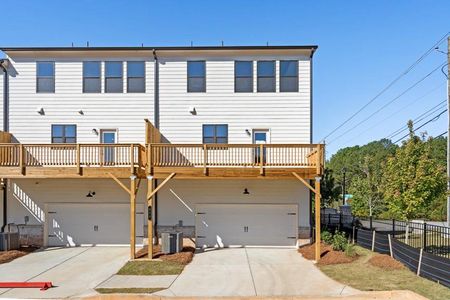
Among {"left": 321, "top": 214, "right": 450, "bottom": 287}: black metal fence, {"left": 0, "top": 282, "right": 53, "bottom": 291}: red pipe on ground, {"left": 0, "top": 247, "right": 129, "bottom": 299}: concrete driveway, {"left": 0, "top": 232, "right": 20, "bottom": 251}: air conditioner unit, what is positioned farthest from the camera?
{"left": 0, "top": 232, "right": 20, "bottom": 251}: air conditioner unit

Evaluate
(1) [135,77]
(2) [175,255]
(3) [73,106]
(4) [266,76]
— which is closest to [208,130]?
(4) [266,76]

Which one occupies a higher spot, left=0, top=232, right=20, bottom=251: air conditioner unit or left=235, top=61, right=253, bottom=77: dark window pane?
left=235, top=61, right=253, bottom=77: dark window pane

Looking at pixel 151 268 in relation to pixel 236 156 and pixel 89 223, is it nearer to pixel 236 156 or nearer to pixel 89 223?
pixel 89 223

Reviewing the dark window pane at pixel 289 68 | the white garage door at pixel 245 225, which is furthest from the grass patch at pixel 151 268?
the dark window pane at pixel 289 68

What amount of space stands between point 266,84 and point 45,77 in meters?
10.1

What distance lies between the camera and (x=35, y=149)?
605 inches

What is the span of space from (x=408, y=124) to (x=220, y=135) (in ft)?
26.7

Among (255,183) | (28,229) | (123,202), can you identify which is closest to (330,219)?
(255,183)

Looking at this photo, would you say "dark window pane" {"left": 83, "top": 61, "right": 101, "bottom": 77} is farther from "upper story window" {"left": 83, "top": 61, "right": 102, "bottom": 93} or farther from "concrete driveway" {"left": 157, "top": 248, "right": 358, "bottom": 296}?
"concrete driveway" {"left": 157, "top": 248, "right": 358, "bottom": 296}

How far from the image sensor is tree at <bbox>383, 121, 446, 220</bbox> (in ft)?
44.8

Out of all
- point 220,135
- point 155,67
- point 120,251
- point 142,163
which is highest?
point 155,67

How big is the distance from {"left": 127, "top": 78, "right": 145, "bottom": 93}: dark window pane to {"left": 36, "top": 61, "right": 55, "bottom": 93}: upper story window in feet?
11.5

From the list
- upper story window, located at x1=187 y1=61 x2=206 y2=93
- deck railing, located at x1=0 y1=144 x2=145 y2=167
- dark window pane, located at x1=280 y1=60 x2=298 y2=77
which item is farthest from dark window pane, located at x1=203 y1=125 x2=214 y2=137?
dark window pane, located at x1=280 y1=60 x2=298 y2=77

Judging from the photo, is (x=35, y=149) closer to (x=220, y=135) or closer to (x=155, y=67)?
(x=155, y=67)
